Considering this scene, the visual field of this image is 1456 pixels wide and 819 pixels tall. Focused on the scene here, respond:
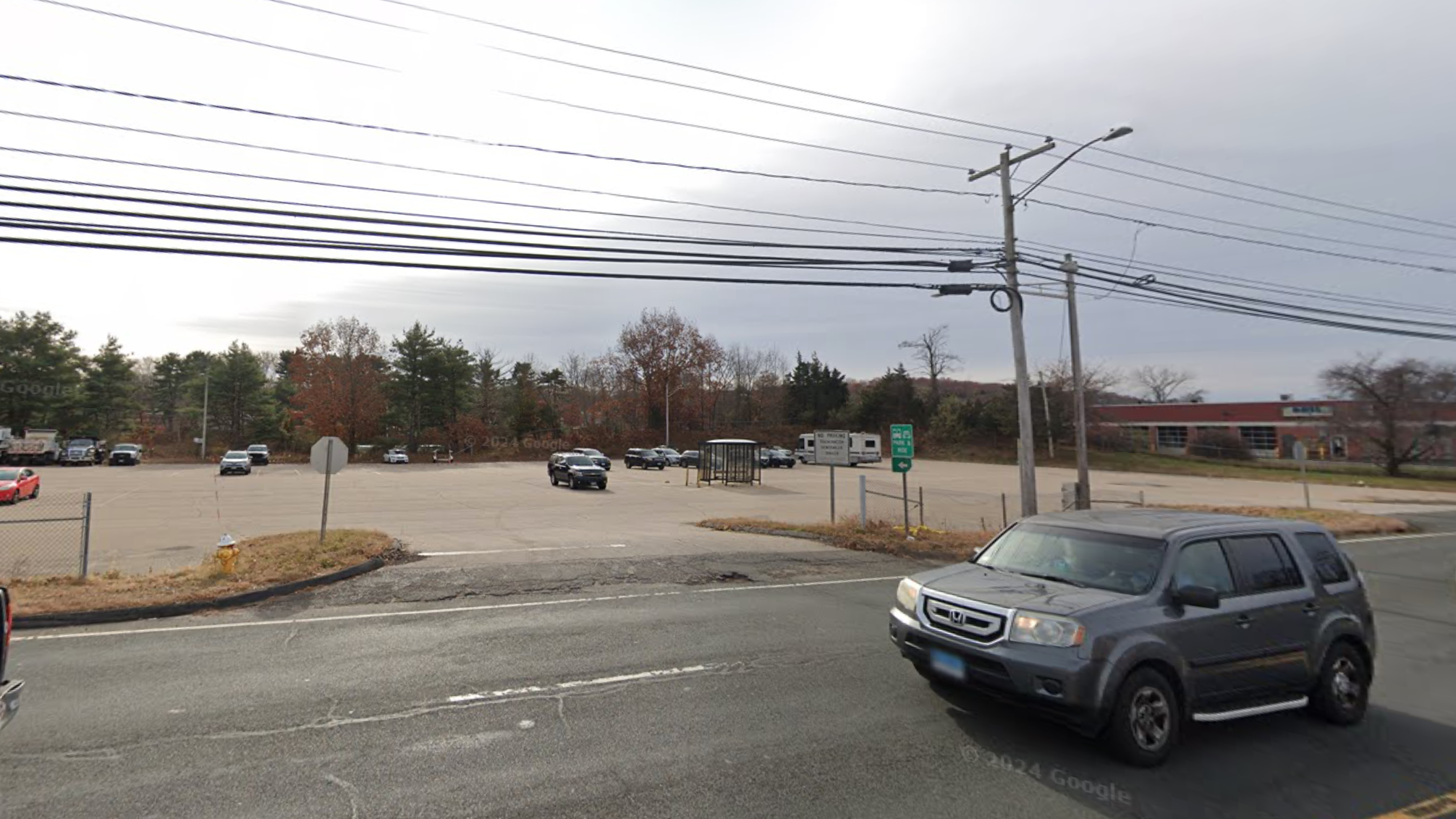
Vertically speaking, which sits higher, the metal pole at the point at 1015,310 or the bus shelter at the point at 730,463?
the metal pole at the point at 1015,310

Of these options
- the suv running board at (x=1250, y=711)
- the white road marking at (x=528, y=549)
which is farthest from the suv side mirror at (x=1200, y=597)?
the white road marking at (x=528, y=549)

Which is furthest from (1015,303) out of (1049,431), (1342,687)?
(1049,431)

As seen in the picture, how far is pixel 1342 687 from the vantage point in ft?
17.3

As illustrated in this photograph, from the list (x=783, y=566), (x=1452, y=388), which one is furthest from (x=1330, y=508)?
(x=1452, y=388)

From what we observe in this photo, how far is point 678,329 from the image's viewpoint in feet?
250

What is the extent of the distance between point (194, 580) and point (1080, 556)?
36.9 feet

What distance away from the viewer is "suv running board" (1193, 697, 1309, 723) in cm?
464

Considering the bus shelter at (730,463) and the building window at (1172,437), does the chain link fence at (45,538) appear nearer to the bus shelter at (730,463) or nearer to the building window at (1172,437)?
the bus shelter at (730,463)

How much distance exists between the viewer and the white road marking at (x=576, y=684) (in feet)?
18.0

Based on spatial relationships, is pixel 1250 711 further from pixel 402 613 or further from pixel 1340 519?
pixel 1340 519

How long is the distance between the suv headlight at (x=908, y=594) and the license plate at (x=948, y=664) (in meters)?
0.43

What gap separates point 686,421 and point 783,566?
227ft

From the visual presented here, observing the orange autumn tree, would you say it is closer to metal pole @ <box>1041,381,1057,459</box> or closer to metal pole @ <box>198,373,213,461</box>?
metal pole @ <box>198,373,213,461</box>

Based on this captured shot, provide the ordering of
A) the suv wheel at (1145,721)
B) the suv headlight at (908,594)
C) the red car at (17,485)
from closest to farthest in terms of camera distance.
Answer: the suv wheel at (1145,721), the suv headlight at (908,594), the red car at (17,485)
